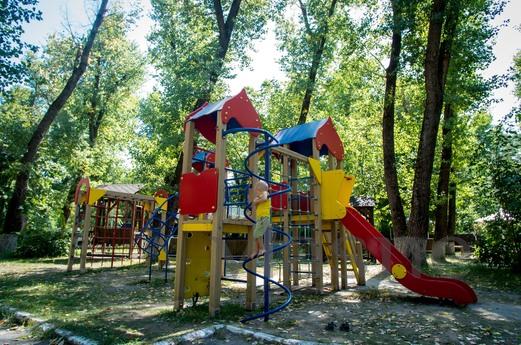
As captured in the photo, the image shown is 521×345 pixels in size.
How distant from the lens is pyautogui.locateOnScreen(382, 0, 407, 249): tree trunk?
1206cm

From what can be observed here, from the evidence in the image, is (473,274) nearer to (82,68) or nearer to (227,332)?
(227,332)

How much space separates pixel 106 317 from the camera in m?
5.41

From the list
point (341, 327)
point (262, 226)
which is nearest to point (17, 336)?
point (262, 226)

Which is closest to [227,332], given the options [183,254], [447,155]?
[183,254]

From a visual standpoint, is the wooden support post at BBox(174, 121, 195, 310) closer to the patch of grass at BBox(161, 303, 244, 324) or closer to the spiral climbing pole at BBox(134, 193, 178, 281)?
the patch of grass at BBox(161, 303, 244, 324)

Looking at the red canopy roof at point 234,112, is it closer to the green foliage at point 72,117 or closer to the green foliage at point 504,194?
the green foliage at point 504,194

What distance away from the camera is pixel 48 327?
4688 millimetres

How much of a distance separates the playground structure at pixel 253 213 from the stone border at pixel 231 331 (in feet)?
1.55

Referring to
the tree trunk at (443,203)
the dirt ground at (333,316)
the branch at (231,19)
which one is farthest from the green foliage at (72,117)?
the tree trunk at (443,203)

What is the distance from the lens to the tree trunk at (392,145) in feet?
39.6

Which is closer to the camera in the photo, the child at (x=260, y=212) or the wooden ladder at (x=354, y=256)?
the child at (x=260, y=212)

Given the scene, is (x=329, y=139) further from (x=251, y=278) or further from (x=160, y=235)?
(x=160, y=235)

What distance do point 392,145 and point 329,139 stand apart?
5.08 metres

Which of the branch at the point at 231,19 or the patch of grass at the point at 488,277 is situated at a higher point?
the branch at the point at 231,19
